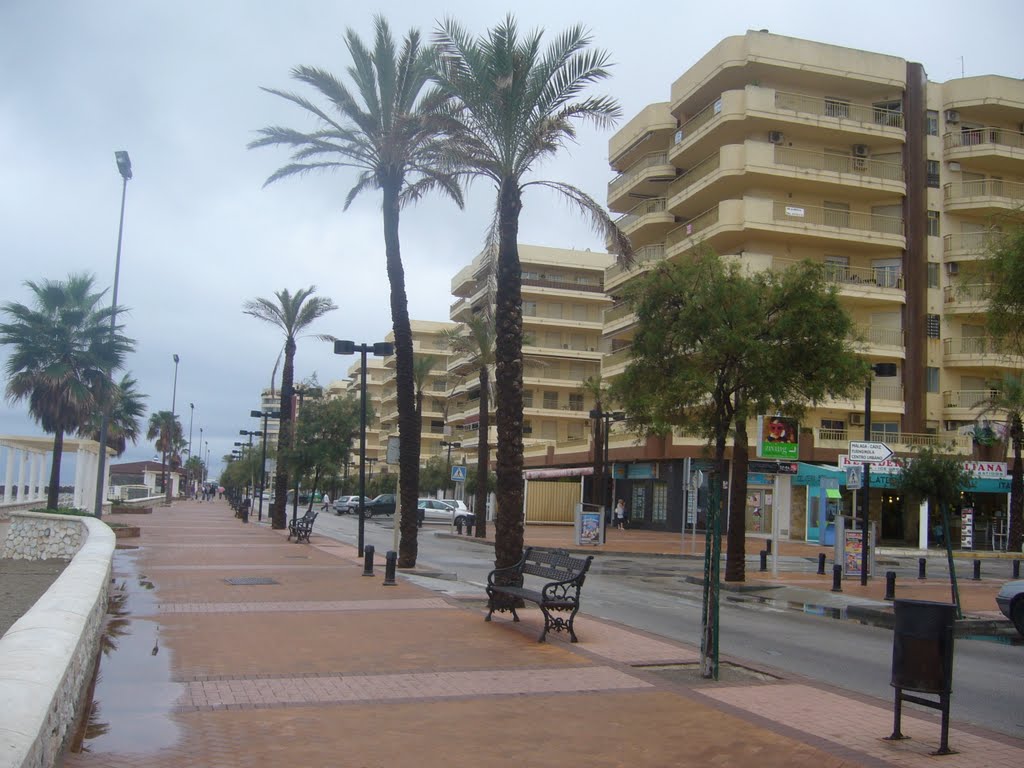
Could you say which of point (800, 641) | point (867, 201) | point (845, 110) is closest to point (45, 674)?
point (800, 641)

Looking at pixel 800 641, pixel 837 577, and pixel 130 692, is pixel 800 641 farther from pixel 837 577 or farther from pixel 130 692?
pixel 130 692

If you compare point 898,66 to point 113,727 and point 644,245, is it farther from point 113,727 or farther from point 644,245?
point 113,727

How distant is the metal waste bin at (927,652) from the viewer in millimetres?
6895

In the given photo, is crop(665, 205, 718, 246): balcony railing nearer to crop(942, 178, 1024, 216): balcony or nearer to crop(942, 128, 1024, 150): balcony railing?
crop(942, 178, 1024, 216): balcony

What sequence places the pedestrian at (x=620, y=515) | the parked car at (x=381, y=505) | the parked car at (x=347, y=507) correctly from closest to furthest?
1. the pedestrian at (x=620, y=515)
2. the parked car at (x=381, y=505)
3. the parked car at (x=347, y=507)

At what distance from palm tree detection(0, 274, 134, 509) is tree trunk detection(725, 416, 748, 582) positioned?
19482mm

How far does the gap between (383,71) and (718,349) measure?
1045cm

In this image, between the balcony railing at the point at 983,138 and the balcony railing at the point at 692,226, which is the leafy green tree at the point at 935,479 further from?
the balcony railing at the point at 983,138

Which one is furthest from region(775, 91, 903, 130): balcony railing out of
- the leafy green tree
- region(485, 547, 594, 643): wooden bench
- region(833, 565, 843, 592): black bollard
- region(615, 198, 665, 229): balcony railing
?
region(485, 547, 594, 643): wooden bench

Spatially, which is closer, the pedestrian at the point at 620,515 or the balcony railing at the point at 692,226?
the balcony railing at the point at 692,226

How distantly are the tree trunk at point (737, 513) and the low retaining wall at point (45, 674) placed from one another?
14.7m

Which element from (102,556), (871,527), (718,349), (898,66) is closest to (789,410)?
(718,349)

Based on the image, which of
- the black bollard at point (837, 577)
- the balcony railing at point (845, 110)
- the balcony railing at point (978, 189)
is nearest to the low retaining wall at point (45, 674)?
the black bollard at point (837, 577)

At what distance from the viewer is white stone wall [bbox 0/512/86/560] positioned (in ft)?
73.0
